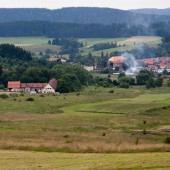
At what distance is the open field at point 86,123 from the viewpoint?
3284 cm

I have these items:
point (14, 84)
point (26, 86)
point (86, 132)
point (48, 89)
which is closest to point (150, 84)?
point (48, 89)

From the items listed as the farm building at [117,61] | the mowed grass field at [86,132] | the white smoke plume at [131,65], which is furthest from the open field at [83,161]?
the farm building at [117,61]

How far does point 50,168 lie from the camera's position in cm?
2508

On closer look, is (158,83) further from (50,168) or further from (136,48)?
(136,48)

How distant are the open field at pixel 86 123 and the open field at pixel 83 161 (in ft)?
7.29

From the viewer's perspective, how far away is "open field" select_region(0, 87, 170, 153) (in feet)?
108

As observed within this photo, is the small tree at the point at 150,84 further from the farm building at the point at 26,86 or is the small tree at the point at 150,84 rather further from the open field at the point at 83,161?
the open field at the point at 83,161

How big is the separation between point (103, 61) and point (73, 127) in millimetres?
99147

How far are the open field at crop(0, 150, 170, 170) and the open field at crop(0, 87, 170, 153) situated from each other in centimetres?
222

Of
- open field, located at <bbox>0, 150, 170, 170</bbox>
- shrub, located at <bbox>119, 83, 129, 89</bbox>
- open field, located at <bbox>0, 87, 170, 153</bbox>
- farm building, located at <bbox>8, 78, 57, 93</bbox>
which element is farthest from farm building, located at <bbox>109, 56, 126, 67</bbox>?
open field, located at <bbox>0, 150, 170, 170</bbox>

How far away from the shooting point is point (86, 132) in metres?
43.8

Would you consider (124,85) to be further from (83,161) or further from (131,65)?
(83,161)

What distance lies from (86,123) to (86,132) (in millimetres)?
4978

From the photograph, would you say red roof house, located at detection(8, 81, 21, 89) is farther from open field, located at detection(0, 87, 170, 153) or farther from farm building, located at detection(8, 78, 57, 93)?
open field, located at detection(0, 87, 170, 153)
